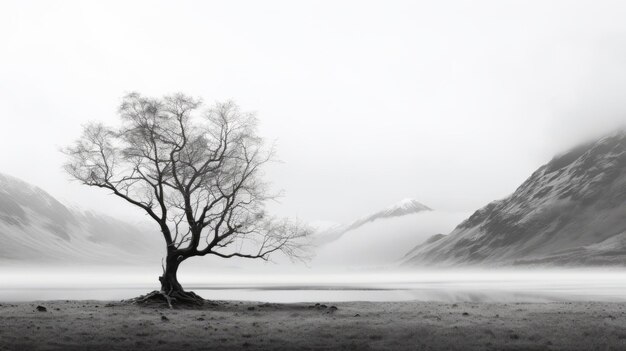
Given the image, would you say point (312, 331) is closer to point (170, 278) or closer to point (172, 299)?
point (172, 299)

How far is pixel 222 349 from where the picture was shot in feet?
101

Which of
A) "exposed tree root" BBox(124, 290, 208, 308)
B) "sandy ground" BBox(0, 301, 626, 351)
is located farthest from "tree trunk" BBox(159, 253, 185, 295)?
"sandy ground" BBox(0, 301, 626, 351)

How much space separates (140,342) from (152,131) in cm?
3025

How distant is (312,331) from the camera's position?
36219 millimetres

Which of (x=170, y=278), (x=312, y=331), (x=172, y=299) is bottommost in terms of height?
(x=312, y=331)

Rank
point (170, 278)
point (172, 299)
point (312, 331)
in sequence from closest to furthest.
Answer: point (312, 331), point (172, 299), point (170, 278)

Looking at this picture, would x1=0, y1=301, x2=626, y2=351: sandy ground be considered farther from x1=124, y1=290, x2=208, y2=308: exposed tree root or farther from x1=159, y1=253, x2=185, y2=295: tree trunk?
x1=159, y1=253, x2=185, y2=295: tree trunk

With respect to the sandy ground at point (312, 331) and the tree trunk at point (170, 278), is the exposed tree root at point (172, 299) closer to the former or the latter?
the tree trunk at point (170, 278)

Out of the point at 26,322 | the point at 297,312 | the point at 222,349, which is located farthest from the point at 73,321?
the point at 297,312

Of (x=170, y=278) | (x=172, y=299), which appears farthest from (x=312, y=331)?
(x=170, y=278)

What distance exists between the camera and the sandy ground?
1249 inches

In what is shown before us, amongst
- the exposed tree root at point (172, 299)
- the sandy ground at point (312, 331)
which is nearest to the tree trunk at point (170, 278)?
the exposed tree root at point (172, 299)

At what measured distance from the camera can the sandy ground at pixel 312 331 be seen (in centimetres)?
3173

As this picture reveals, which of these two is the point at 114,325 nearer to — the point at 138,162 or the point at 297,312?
the point at 297,312
